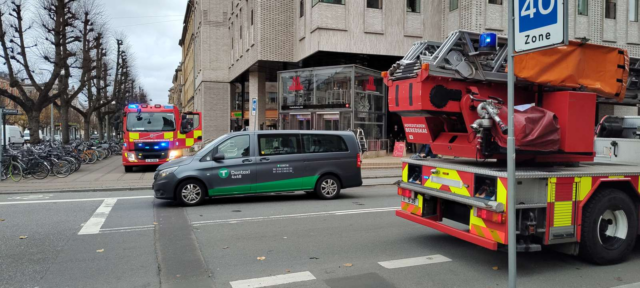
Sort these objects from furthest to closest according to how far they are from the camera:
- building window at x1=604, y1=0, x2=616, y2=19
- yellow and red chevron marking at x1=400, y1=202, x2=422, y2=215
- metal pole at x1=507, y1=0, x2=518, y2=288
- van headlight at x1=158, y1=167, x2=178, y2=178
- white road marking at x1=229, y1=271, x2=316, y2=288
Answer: building window at x1=604, y1=0, x2=616, y2=19, van headlight at x1=158, y1=167, x2=178, y2=178, yellow and red chevron marking at x1=400, y1=202, x2=422, y2=215, white road marking at x1=229, y1=271, x2=316, y2=288, metal pole at x1=507, y1=0, x2=518, y2=288

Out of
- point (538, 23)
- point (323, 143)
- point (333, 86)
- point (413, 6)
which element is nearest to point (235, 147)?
point (323, 143)

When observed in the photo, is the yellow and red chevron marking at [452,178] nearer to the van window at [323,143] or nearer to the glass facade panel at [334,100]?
the van window at [323,143]

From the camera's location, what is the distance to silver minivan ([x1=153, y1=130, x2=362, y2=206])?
32.5 ft

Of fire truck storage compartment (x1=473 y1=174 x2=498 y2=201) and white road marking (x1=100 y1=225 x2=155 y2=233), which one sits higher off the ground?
fire truck storage compartment (x1=473 y1=174 x2=498 y2=201)

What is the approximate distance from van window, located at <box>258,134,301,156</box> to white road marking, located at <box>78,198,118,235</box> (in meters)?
3.56

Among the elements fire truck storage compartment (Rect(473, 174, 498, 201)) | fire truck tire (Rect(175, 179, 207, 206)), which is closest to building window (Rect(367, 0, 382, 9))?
fire truck tire (Rect(175, 179, 207, 206))

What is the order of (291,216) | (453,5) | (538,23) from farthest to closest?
1. (453,5)
2. (291,216)
3. (538,23)

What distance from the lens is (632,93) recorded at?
6.51 meters

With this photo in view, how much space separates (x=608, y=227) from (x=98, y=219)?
8.47m

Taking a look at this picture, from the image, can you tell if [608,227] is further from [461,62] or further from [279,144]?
[279,144]

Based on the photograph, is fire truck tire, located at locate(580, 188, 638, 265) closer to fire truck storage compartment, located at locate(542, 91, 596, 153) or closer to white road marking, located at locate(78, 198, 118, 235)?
fire truck storage compartment, located at locate(542, 91, 596, 153)

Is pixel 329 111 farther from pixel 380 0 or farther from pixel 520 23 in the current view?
pixel 520 23

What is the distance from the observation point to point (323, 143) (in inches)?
439

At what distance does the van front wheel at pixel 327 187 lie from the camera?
36.0ft
